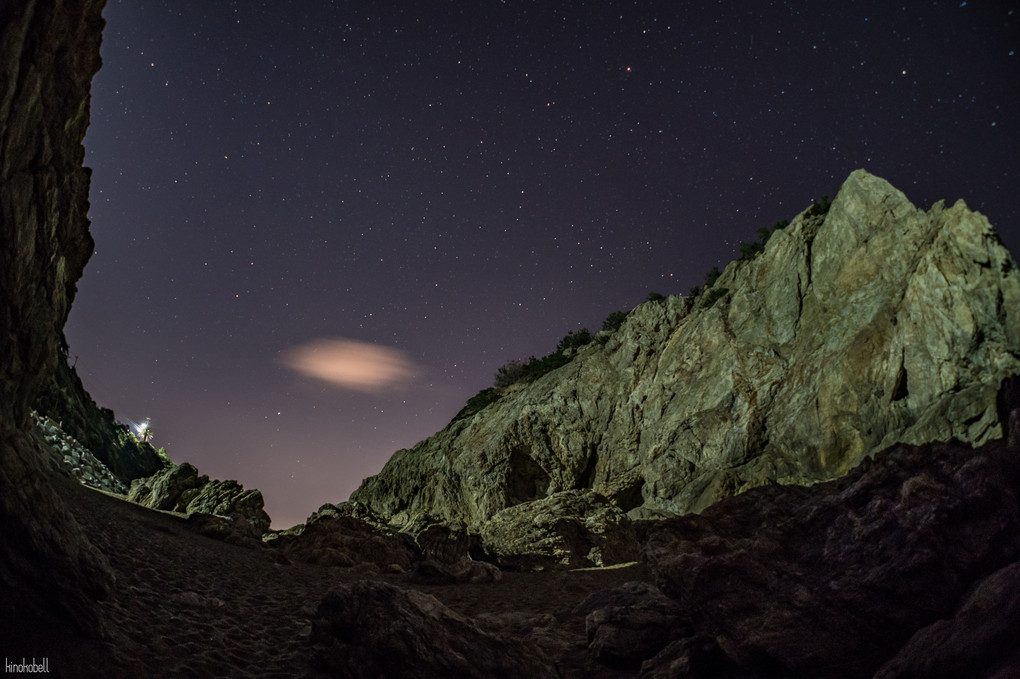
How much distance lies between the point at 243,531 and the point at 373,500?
2271cm

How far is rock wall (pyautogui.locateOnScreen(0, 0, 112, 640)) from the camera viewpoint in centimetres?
528

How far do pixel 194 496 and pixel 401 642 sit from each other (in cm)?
3115

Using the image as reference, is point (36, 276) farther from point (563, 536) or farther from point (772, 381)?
point (772, 381)

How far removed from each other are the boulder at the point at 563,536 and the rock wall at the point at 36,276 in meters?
16.5

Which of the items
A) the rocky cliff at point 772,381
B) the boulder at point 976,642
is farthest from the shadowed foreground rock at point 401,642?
the rocky cliff at point 772,381

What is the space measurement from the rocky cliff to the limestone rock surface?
10.4m

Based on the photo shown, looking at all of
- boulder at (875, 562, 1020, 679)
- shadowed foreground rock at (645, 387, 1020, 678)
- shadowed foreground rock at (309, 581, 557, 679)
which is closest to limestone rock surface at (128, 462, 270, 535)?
shadowed foreground rock at (309, 581, 557, 679)

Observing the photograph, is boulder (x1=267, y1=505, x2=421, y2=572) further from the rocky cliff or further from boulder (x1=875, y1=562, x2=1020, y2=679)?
boulder (x1=875, y1=562, x2=1020, y2=679)

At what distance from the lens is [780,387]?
2672cm

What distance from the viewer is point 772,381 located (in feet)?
89.7

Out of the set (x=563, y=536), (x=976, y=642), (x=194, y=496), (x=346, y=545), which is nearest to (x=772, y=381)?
(x=563, y=536)

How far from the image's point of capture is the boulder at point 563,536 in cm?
2031

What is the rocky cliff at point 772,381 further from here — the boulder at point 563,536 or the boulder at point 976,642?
the boulder at point 976,642

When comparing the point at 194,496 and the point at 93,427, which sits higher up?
the point at 93,427
